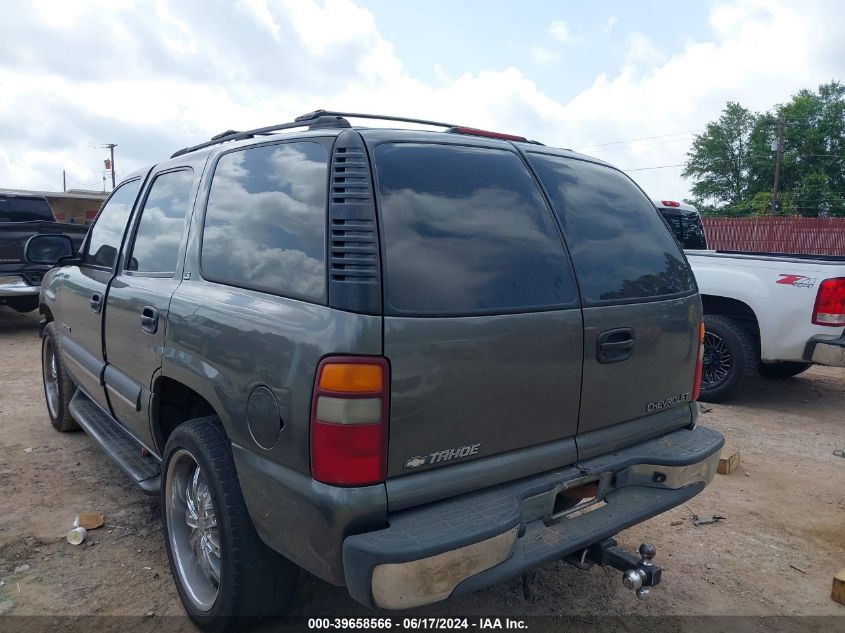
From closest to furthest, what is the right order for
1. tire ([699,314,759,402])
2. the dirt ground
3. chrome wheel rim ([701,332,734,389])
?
the dirt ground < tire ([699,314,759,402]) < chrome wheel rim ([701,332,734,389])

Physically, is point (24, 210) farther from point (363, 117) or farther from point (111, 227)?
point (363, 117)

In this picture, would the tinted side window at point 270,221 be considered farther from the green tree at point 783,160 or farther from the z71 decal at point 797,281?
the green tree at point 783,160

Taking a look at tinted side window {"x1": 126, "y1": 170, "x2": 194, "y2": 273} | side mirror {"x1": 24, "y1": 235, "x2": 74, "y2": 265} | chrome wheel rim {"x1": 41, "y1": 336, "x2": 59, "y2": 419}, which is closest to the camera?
tinted side window {"x1": 126, "y1": 170, "x2": 194, "y2": 273}

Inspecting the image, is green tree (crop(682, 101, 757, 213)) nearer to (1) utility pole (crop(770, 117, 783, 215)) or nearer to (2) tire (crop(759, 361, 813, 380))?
(1) utility pole (crop(770, 117, 783, 215))

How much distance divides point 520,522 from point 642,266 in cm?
129

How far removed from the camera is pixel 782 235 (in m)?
20.2

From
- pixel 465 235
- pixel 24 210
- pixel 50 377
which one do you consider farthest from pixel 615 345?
pixel 24 210

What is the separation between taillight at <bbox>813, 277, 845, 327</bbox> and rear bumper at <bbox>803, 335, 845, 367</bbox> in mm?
153

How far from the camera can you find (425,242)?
2.20 m

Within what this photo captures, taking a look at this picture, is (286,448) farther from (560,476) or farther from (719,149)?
(719,149)

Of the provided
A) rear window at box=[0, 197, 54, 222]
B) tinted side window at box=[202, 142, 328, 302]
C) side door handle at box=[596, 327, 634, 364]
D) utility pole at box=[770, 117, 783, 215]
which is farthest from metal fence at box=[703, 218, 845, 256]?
utility pole at box=[770, 117, 783, 215]

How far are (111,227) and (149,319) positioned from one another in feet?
4.69

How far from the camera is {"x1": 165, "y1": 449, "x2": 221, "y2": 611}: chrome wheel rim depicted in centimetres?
270

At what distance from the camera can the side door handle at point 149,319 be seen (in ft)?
9.70
